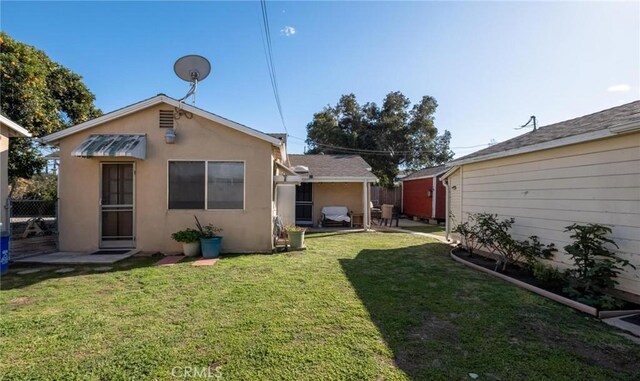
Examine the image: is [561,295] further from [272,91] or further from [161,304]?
[272,91]

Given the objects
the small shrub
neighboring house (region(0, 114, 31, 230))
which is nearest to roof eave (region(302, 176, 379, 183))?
the small shrub

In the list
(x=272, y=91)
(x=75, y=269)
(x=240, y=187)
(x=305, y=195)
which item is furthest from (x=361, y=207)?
(x=75, y=269)

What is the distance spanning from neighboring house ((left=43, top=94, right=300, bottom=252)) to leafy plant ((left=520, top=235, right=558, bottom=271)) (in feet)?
Result: 18.5

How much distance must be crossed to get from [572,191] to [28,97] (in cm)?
1521

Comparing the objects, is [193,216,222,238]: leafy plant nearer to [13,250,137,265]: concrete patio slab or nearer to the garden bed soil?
[13,250,137,265]: concrete patio slab

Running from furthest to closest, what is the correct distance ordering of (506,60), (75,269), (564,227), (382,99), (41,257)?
(382,99), (506,60), (41,257), (75,269), (564,227)

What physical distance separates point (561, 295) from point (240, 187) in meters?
6.69

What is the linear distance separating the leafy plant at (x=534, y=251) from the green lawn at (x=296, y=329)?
946 millimetres

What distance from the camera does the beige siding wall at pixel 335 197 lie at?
13812 mm

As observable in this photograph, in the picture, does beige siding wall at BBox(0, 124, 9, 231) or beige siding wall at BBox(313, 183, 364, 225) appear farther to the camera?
beige siding wall at BBox(313, 183, 364, 225)

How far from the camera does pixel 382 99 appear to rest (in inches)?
993

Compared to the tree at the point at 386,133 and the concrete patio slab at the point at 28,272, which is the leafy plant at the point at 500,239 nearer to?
the concrete patio slab at the point at 28,272

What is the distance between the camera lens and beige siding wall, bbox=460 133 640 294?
4.14m

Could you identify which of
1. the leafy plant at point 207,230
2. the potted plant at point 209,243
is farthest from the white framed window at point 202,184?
the potted plant at point 209,243
